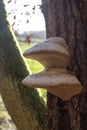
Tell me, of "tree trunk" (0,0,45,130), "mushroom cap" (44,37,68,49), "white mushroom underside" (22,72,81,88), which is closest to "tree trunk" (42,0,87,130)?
"mushroom cap" (44,37,68,49)

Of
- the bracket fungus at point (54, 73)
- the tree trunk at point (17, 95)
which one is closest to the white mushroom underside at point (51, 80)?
the bracket fungus at point (54, 73)

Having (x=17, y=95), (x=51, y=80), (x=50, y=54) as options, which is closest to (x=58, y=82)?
(x=51, y=80)

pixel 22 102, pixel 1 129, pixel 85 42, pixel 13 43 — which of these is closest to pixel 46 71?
pixel 85 42

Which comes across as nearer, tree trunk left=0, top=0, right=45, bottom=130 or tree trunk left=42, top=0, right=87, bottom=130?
tree trunk left=42, top=0, right=87, bottom=130

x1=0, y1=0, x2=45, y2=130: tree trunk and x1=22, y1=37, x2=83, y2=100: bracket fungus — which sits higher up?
x1=22, y1=37, x2=83, y2=100: bracket fungus

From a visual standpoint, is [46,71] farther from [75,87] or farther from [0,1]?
[0,1]

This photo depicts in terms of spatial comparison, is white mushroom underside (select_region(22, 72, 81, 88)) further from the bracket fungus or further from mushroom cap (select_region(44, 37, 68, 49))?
mushroom cap (select_region(44, 37, 68, 49))

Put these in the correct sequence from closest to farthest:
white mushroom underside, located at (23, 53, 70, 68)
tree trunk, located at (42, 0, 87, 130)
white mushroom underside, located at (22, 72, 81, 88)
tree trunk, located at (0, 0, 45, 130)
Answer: white mushroom underside, located at (22, 72, 81, 88) < white mushroom underside, located at (23, 53, 70, 68) < tree trunk, located at (42, 0, 87, 130) < tree trunk, located at (0, 0, 45, 130)
